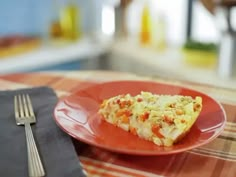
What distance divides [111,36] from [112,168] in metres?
→ 1.77

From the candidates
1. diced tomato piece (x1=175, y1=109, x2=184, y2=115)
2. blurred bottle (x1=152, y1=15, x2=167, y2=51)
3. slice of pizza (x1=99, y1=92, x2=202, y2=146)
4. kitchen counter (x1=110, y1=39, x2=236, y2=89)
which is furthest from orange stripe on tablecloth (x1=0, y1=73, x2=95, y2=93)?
blurred bottle (x1=152, y1=15, x2=167, y2=51)

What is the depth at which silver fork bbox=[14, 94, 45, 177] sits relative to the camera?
1.86 ft

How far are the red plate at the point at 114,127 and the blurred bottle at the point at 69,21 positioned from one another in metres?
1.45

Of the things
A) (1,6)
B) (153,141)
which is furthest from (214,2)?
(153,141)

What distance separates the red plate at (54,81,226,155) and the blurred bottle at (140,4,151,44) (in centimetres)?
134

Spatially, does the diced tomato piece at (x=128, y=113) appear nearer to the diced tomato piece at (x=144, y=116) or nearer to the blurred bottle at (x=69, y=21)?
the diced tomato piece at (x=144, y=116)

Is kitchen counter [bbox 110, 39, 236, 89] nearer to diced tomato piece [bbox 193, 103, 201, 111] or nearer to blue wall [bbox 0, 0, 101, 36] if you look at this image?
blue wall [bbox 0, 0, 101, 36]

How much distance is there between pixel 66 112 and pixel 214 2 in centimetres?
120

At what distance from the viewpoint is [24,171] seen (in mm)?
571

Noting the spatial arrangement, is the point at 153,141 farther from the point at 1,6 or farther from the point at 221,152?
the point at 1,6

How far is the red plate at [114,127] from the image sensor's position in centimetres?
62

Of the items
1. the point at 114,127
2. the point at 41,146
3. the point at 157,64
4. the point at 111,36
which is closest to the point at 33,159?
the point at 41,146

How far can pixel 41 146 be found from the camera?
0.64m

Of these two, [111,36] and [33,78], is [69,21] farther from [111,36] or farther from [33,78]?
[33,78]
